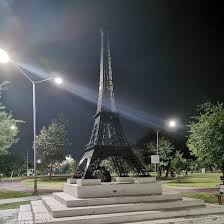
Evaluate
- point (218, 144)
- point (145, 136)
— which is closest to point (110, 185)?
point (218, 144)

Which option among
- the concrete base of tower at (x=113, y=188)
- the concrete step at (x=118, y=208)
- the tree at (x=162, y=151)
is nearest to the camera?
the concrete step at (x=118, y=208)

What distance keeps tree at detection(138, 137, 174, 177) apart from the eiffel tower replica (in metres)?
36.0

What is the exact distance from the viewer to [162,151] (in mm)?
51469

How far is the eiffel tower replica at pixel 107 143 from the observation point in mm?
14430

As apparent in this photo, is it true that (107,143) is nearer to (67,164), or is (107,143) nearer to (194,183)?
(194,183)

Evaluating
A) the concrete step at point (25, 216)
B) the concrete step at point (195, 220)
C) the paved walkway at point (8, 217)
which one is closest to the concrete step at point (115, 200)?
the concrete step at point (25, 216)

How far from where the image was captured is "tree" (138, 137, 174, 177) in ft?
169

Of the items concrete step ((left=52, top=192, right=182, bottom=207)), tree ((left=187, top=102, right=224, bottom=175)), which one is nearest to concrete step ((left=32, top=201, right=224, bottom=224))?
concrete step ((left=52, top=192, right=182, bottom=207))

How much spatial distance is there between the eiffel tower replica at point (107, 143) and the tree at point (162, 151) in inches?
1417

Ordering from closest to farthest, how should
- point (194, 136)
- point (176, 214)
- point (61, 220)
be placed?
point (61, 220) < point (176, 214) < point (194, 136)

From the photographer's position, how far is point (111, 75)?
16984mm

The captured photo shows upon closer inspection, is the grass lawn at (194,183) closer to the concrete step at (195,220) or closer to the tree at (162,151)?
the tree at (162,151)

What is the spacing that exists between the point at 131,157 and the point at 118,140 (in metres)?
1.04

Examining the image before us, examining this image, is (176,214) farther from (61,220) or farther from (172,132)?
(172,132)
